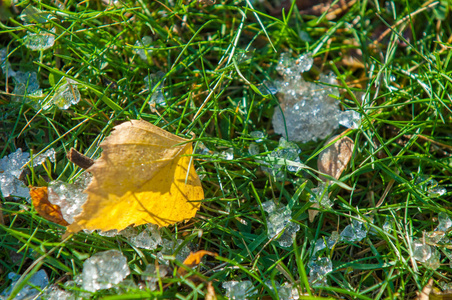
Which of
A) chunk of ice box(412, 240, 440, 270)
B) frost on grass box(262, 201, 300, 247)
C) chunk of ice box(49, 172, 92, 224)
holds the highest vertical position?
chunk of ice box(49, 172, 92, 224)

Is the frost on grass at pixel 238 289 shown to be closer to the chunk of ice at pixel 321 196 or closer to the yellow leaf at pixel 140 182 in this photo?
the yellow leaf at pixel 140 182

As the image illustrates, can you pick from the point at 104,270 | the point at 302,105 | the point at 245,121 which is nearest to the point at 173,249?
the point at 104,270

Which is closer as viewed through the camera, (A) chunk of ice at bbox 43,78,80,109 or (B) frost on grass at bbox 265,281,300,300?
(B) frost on grass at bbox 265,281,300,300

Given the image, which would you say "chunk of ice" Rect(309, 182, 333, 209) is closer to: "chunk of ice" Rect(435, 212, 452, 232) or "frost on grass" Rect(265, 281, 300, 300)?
"frost on grass" Rect(265, 281, 300, 300)

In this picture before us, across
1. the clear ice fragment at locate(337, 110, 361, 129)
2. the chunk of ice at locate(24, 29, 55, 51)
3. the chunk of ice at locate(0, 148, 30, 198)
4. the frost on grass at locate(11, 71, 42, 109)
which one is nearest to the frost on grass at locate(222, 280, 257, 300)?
the clear ice fragment at locate(337, 110, 361, 129)

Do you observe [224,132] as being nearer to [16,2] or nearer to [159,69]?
[159,69]

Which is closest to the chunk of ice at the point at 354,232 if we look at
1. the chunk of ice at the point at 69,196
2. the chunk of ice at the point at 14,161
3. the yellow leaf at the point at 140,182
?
the yellow leaf at the point at 140,182

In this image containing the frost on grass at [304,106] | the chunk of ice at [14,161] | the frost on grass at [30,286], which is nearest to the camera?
the frost on grass at [30,286]
